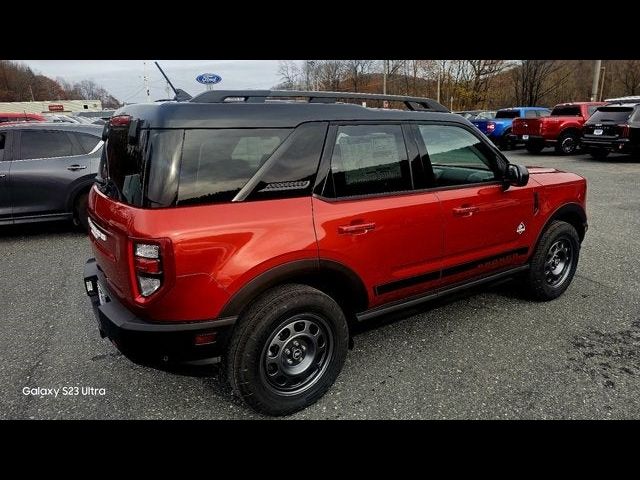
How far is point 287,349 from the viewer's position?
7.91ft

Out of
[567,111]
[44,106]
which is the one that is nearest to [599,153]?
[567,111]

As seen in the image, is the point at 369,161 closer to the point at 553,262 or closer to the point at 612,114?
the point at 553,262

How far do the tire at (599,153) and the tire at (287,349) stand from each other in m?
13.9

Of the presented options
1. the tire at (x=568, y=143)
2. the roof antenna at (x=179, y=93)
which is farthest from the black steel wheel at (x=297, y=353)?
the tire at (x=568, y=143)

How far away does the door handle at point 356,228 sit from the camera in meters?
2.43

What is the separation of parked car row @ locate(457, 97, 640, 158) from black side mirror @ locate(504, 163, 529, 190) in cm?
1186

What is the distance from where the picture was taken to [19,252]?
214 inches

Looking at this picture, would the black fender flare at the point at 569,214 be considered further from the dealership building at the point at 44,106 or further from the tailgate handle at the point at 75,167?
the dealership building at the point at 44,106

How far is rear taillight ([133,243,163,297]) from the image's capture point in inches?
77.8

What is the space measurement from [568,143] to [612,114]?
226 centimetres

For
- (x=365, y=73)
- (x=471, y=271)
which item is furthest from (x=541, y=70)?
(x=471, y=271)

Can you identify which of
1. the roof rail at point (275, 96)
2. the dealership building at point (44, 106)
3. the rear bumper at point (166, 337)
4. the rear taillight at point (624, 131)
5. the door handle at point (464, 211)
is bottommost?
the rear bumper at point (166, 337)

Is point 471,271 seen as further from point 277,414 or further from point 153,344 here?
point 153,344
